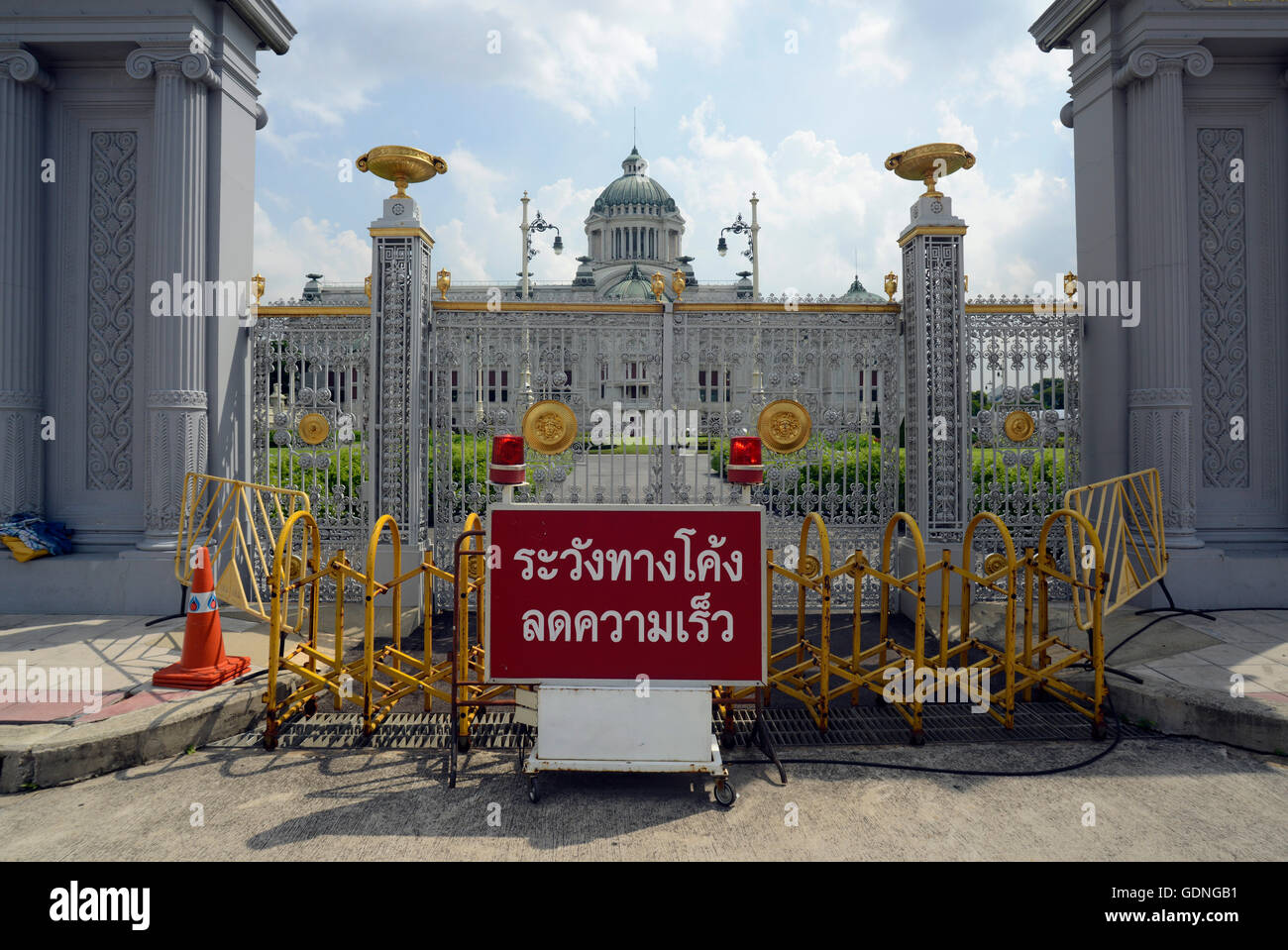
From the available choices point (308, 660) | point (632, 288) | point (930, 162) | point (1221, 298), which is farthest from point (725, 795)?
point (632, 288)

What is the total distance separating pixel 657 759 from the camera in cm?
417

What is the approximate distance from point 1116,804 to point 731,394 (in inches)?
200

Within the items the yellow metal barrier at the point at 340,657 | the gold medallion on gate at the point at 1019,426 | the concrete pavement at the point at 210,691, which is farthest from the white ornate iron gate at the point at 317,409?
the gold medallion on gate at the point at 1019,426

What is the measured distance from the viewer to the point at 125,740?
4508 mm

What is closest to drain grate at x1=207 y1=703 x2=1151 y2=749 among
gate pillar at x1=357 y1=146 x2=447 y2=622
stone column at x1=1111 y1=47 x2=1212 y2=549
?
gate pillar at x1=357 y1=146 x2=447 y2=622

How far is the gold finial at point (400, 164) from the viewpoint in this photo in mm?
7820

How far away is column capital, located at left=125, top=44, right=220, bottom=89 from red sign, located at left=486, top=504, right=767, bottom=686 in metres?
6.49

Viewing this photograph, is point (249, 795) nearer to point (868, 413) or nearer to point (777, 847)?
point (777, 847)

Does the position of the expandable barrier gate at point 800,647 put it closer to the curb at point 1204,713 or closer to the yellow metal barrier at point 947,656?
the yellow metal barrier at point 947,656

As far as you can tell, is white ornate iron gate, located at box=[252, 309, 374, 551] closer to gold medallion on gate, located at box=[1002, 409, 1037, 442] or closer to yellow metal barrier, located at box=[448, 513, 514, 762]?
yellow metal barrier, located at box=[448, 513, 514, 762]

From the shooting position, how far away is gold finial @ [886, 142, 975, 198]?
25.7 ft

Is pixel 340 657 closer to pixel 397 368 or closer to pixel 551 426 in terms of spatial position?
pixel 551 426

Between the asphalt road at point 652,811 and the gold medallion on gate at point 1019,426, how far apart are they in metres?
4.11

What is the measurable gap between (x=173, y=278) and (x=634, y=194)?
242 ft
